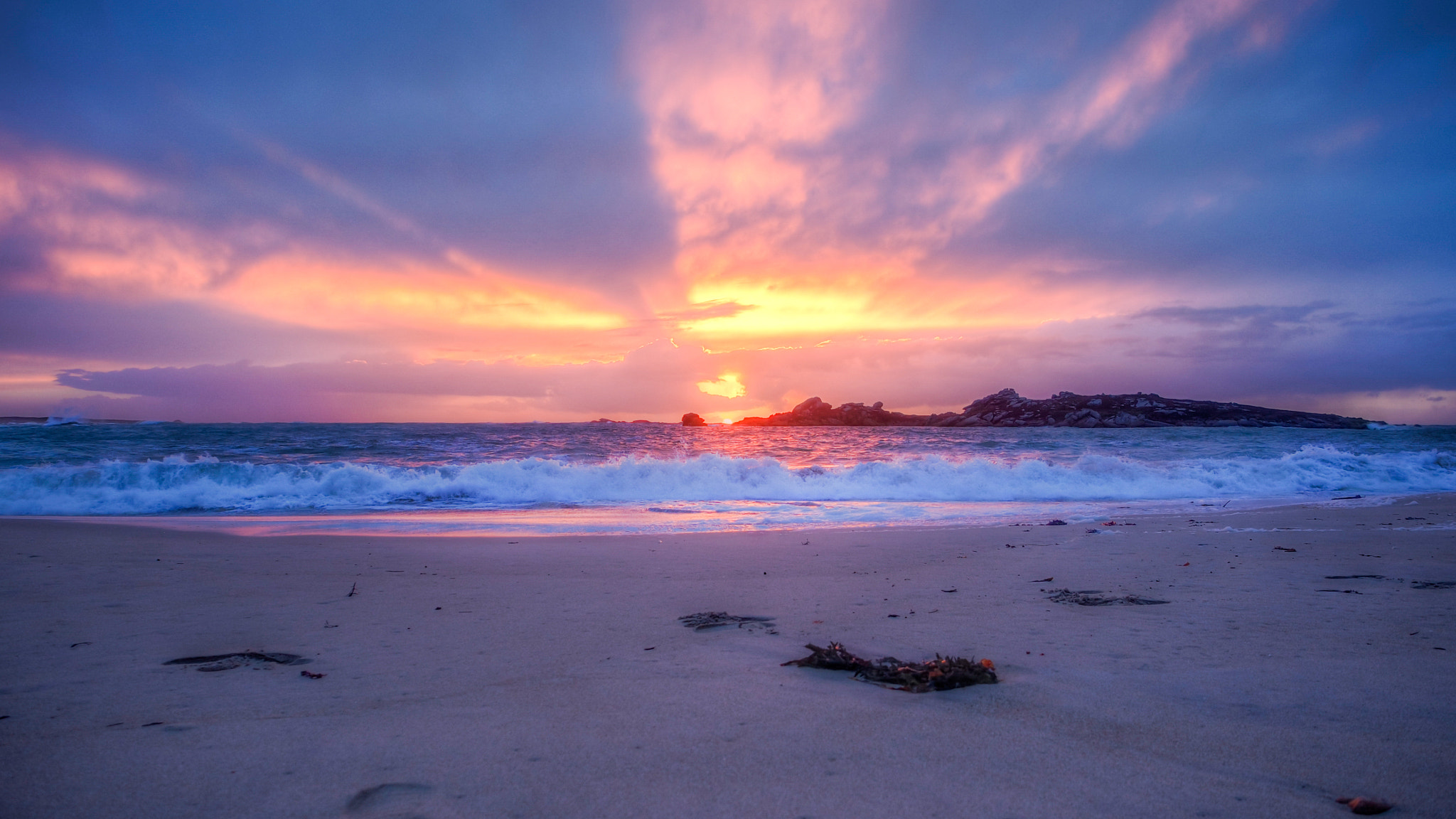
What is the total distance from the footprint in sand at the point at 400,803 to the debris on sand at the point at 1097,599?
414 centimetres

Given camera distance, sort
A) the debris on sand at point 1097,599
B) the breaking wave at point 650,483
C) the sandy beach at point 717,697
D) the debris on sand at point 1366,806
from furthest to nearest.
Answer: the breaking wave at point 650,483, the debris on sand at point 1097,599, the sandy beach at point 717,697, the debris on sand at point 1366,806

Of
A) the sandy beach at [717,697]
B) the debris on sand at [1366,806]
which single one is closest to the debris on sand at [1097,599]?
the sandy beach at [717,697]

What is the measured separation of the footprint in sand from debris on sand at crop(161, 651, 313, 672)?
1.69 meters

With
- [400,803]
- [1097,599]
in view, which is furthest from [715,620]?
[1097,599]

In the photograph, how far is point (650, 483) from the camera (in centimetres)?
1527

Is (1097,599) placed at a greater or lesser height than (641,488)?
greater

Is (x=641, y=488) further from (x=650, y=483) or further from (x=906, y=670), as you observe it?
(x=906, y=670)

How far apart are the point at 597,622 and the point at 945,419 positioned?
5606 cm

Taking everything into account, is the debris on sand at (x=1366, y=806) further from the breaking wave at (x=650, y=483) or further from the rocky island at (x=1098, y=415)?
the rocky island at (x=1098, y=415)

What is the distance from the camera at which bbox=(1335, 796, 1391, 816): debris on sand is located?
6.31ft

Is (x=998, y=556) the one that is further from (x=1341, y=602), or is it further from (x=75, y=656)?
(x=75, y=656)

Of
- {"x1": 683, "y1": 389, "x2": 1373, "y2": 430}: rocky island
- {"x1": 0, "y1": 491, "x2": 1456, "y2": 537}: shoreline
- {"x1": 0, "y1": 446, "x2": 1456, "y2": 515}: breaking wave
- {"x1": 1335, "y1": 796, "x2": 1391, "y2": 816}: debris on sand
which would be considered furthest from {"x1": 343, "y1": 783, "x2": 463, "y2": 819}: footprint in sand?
{"x1": 683, "y1": 389, "x2": 1373, "y2": 430}: rocky island

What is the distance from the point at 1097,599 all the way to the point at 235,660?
529 cm

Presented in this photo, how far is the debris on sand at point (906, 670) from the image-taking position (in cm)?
297
